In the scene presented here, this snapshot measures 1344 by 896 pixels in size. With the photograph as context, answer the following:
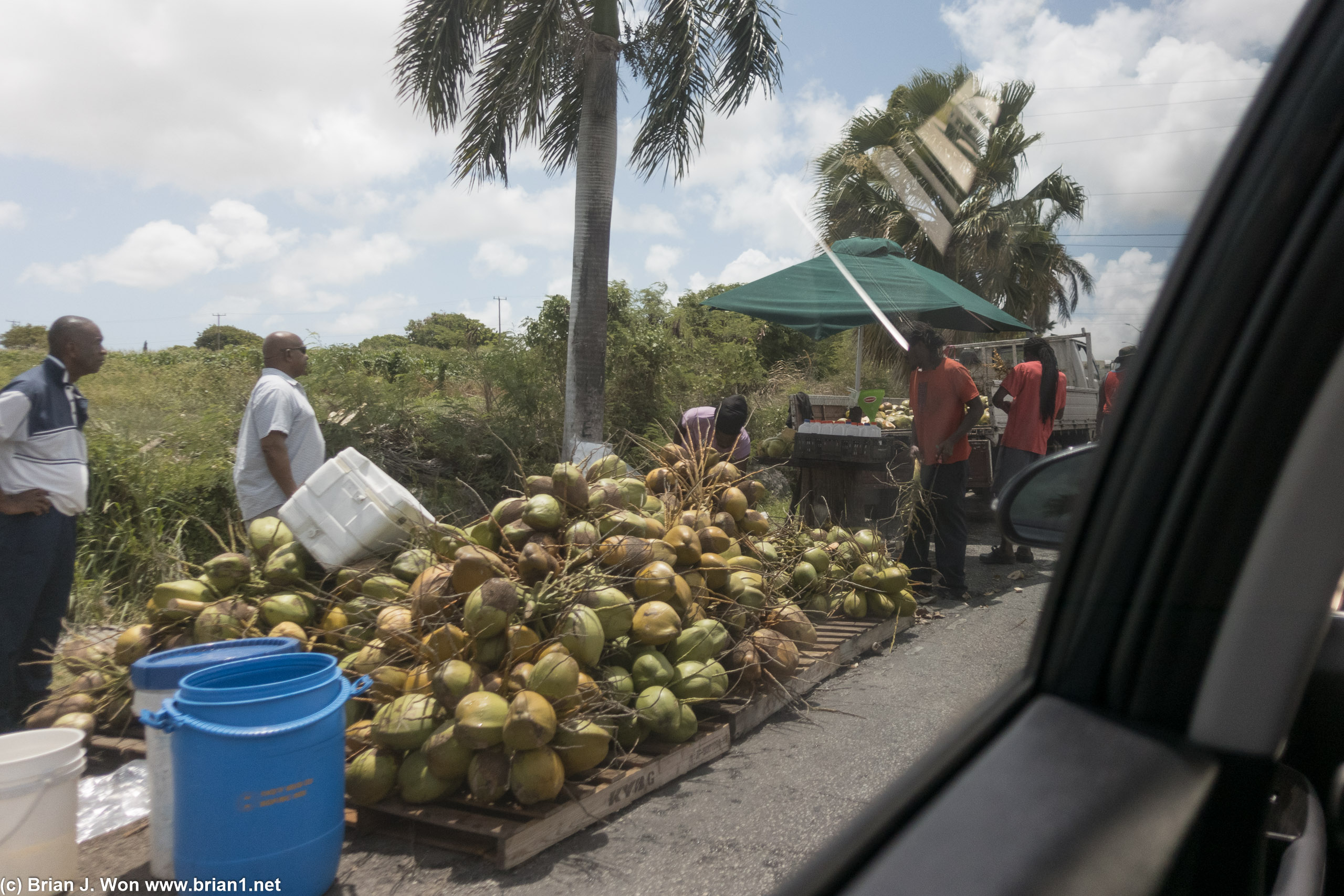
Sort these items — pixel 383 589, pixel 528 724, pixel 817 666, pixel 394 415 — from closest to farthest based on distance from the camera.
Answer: pixel 528 724 → pixel 383 589 → pixel 817 666 → pixel 394 415

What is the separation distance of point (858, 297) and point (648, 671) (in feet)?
20.9

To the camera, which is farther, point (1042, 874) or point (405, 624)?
point (405, 624)

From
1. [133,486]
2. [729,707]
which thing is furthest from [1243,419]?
[133,486]

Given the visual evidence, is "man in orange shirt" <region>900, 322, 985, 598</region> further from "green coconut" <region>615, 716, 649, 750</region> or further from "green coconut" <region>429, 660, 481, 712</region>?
"green coconut" <region>429, 660, 481, 712</region>

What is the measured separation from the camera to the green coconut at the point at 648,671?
359 centimetres

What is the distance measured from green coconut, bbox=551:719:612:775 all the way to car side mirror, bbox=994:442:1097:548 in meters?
1.99

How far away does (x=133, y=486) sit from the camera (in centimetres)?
699

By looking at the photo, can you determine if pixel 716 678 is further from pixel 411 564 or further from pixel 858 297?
pixel 858 297

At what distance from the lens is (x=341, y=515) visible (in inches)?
151

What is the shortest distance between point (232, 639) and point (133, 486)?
4441 mm

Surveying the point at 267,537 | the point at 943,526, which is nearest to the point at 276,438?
the point at 267,537

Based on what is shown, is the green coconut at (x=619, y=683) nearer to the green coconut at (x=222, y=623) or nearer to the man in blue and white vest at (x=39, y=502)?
the green coconut at (x=222, y=623)

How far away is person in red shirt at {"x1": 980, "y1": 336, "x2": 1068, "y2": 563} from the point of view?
6.56m

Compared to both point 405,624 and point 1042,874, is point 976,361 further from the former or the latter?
point 1042,874
